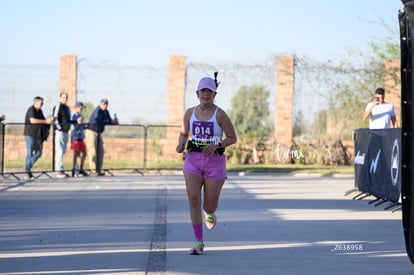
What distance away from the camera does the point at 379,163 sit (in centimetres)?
1647

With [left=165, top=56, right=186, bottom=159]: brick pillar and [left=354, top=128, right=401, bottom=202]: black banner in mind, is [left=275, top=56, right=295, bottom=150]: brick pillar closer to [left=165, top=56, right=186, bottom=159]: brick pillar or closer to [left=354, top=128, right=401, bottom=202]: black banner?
[left=165, top=56, right=186, bottom=159]: brick pillar

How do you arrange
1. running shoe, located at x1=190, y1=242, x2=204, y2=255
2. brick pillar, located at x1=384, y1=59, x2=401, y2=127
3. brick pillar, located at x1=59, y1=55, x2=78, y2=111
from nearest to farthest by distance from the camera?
1. running shoe, located at x1=190, y1=242, x2=204, y2=255
2. brick pillar, located at x1=384, y1=59, x2=401, y2=127
3. brick pillar, located at x1=59, y1=55, x2=78, y2=111

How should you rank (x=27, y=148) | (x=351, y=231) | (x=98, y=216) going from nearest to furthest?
(x=351, y=231) < (x=98, y=216) < (x=27, y=148)

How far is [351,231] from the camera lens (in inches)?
495

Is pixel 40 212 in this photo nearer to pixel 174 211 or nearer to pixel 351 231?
pixel 174 211

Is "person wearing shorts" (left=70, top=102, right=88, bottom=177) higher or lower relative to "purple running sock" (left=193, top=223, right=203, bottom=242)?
higher

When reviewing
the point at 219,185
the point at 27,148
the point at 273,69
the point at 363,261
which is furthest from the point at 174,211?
the point at 273,69

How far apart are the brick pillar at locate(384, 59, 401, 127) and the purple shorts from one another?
22188 mm

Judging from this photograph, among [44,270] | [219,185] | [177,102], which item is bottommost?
[44,270]

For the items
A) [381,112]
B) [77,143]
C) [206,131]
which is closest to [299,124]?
[77,143]

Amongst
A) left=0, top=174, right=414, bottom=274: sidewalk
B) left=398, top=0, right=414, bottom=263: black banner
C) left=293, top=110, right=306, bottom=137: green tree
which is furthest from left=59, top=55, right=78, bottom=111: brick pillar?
left=398, top=0, right=414, bottom=263: black banner

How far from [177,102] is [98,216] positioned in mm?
20016

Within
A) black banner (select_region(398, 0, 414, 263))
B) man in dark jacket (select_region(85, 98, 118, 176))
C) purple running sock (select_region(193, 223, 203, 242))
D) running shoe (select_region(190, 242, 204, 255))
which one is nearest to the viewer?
black banner (select_region(398, 0, 414, 263))

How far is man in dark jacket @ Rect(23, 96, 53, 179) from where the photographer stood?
23.4 m
